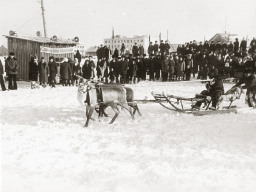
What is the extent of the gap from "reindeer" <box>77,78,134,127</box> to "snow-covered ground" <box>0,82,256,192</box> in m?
0.41

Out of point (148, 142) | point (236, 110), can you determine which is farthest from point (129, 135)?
point (236, 110)

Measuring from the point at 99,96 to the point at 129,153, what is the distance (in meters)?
2.08

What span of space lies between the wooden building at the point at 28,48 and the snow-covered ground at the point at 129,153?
1061 centimetres

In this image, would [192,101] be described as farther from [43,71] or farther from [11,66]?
[43,71]

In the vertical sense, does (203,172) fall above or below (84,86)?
below

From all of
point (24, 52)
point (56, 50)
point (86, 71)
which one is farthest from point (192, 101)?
point (24, 52)

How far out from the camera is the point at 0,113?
9.32 m

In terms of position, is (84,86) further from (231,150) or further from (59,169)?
(231,150)

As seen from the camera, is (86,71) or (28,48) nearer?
(86,71)

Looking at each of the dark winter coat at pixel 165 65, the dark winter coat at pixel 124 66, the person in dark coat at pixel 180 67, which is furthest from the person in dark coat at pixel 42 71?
the person in dark coat at pixel 180 67

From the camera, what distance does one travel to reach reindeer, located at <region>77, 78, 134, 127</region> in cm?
755

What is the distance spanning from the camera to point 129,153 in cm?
587

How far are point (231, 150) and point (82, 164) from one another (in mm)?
2398

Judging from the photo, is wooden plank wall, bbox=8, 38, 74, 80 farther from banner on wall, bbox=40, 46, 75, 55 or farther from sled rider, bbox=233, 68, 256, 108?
sled rider, bbox=233, 68, 256, 108
